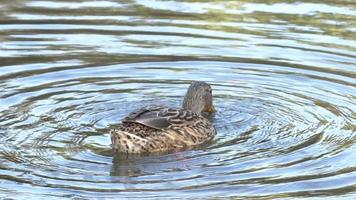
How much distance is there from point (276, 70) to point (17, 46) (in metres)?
3.94

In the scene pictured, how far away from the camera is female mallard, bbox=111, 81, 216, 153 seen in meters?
12.3

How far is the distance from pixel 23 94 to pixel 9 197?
3.94 m

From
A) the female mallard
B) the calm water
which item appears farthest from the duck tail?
the calm water

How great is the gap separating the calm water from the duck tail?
0.13m

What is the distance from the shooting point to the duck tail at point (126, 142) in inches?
483

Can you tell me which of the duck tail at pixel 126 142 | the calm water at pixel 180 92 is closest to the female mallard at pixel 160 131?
the duck tail at pixel 126 142

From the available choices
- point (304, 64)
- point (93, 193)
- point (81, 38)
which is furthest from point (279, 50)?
point (93, 193)

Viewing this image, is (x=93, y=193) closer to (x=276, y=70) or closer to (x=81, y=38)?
(x=276, y=70)

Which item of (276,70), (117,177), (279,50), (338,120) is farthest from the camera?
(279,50)

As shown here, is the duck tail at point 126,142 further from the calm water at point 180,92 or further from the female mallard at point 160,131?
the calm water at point 180,92

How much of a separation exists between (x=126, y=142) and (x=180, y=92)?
2.88 m

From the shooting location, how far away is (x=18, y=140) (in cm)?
1257

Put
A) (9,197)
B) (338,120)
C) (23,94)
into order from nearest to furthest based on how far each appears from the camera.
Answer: (9,197) → (338,120) → (23,94)

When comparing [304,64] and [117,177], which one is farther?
[304,64]
